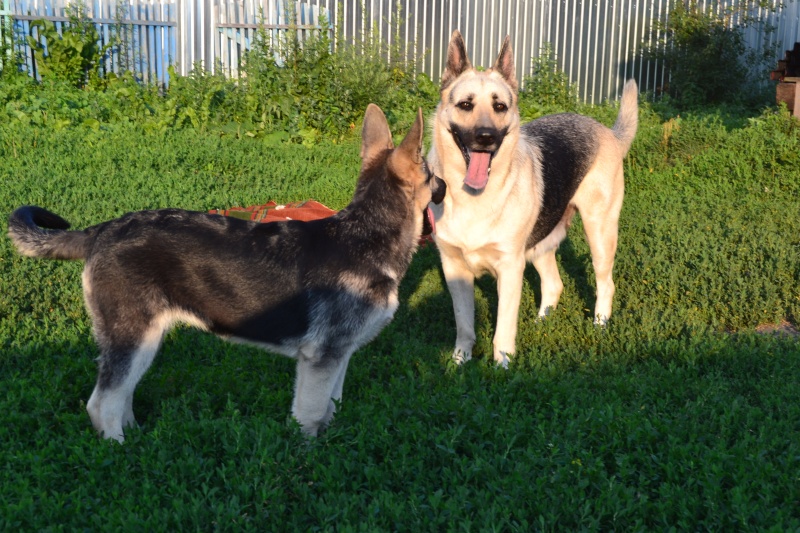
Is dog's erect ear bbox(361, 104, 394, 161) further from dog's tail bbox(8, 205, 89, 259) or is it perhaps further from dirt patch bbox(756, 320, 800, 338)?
dirt patch bbox(756, 320, 800, 338)

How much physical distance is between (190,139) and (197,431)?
849 cm

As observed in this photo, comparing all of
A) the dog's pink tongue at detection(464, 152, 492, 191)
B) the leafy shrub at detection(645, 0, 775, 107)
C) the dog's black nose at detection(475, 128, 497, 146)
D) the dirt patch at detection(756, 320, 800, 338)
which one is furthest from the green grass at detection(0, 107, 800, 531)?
the leafy shrub at detection(645, 0, 775, 107)

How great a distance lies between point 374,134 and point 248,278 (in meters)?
1.11

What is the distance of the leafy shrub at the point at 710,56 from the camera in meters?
16.8

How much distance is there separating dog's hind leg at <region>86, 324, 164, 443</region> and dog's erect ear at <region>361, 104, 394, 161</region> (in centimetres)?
152

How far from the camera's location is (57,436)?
13.7 ft

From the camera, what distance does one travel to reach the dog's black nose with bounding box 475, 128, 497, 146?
5422 mm

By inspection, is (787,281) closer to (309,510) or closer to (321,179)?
(309,510)

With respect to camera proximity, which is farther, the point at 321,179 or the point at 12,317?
the point at 321,179

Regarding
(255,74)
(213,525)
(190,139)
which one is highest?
(255,74)

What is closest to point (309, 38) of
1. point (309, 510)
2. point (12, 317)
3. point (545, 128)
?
point (545, 128)

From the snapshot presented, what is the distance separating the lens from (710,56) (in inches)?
665

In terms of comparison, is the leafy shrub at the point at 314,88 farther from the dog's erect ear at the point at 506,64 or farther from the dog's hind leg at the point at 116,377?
the dog's hind leg at the point at 116,377

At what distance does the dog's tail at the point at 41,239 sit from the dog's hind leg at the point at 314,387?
1.29 meters
